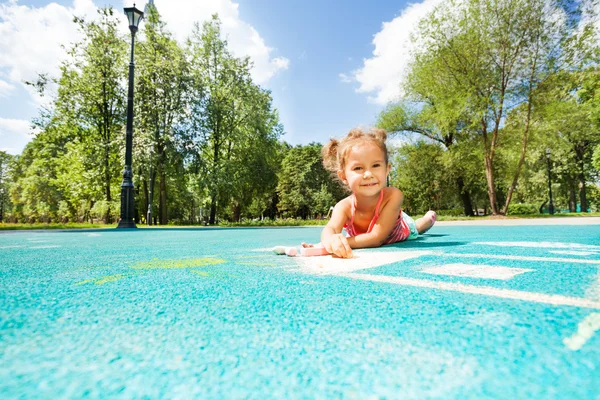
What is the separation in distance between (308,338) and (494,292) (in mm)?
754

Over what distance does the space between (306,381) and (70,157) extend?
25352mm

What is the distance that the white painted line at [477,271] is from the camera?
1.44 metres

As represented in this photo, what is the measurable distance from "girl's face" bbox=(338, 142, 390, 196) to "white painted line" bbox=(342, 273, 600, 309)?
147 cm

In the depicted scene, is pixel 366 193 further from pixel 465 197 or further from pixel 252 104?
pixel 465 197

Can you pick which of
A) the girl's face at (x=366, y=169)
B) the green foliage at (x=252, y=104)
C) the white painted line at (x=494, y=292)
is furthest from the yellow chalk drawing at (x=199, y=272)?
the green foliage at (x=252, y=104)

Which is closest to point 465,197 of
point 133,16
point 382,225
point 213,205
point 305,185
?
point 305,185

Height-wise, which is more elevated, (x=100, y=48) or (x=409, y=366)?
(x=100, y=48)

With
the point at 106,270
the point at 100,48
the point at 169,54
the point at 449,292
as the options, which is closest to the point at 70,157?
the point at 100,48

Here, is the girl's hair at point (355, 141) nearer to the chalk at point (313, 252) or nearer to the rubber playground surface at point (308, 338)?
the chalk at point (313, 252)

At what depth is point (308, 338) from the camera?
0.76m

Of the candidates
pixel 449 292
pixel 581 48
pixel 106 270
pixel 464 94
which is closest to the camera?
pixel 449 292

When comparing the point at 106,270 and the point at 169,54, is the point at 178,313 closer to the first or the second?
the point at 106,270

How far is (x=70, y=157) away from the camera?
20.9m

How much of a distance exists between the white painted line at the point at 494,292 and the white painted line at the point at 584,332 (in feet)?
0.38
